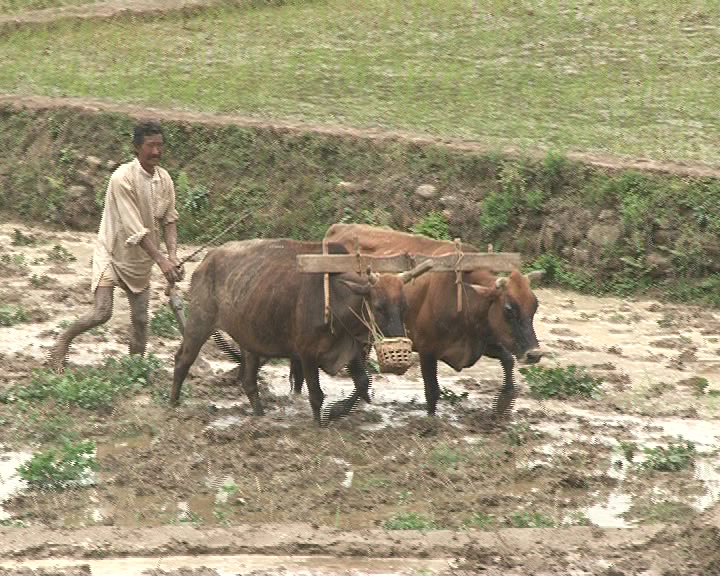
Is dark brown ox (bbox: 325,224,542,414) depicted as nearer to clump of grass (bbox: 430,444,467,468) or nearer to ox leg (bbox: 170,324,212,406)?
clump of grass (bbox: 430,444,467,468)

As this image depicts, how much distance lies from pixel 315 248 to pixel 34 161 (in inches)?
305

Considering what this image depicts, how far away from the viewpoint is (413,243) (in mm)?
12375

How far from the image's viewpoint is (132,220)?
40.8 feet

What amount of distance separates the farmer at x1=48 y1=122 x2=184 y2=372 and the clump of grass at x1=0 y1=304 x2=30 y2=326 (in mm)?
1622

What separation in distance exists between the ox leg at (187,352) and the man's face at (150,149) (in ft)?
4.21

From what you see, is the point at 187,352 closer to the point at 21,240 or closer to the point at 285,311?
the point at 285,311

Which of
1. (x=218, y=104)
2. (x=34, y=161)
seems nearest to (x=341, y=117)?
(x=218, y=104)

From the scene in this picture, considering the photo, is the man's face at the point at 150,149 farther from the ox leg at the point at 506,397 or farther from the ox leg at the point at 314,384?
the ox leg at the point at 506,397

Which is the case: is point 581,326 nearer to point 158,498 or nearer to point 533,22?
point 158,498

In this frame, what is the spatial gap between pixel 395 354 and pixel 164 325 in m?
4.05

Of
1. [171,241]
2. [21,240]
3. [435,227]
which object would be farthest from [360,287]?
[21,240]

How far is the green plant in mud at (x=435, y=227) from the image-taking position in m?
16.4

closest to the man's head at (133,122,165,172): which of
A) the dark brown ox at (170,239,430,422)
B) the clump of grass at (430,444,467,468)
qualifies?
the dark brown ox at (170,239,430,422)

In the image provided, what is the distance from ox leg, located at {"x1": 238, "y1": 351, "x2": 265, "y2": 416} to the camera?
Answer: 12.2 m
